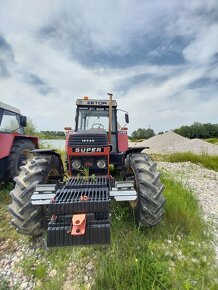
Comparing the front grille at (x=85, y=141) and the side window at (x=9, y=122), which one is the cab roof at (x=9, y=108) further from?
the front grille at (x=85, y=141)

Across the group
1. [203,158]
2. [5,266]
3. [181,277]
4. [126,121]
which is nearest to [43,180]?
A: [5,266]

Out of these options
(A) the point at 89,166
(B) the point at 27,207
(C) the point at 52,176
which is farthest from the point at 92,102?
(B) the point at 27,207

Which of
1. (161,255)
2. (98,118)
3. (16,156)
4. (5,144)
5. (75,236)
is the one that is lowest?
(161,255)

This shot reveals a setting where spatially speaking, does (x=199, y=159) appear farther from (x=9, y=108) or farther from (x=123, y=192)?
(x=123, y=192)

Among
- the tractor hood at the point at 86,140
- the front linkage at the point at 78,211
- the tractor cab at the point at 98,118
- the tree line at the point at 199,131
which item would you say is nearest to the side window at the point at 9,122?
the tractor cab at the point at 98,118

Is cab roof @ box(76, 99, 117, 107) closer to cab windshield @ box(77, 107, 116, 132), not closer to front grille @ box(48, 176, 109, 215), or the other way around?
cab windshield @ box(77, 107, 116, 132)

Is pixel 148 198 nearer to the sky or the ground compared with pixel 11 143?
nearer to the ground

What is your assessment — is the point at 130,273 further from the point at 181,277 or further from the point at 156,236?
the point at 156,236

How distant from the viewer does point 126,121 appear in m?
5.31

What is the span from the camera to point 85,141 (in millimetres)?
3650

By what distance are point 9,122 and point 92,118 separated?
2.20 metres

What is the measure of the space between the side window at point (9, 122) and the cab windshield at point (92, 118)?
1812mm

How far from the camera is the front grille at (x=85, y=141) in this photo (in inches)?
144

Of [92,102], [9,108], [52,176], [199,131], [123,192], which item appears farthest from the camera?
[199,131]
